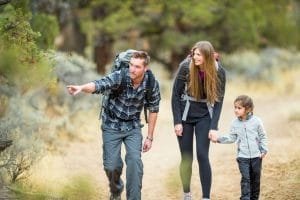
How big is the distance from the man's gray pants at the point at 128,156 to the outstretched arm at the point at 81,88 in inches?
25.0

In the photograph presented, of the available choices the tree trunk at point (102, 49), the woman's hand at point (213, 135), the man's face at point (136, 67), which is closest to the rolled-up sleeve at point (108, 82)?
the man's face at point (136, 67)

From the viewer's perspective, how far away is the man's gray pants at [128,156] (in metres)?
7.25

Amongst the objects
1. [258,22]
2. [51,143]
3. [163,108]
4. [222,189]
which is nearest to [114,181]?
[222,189]

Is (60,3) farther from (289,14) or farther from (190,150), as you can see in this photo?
(289,14)

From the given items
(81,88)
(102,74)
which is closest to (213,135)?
(81,88)

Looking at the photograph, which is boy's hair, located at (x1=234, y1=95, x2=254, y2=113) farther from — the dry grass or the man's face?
the dry grass

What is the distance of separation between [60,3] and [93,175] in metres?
5.01

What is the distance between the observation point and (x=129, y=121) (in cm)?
741

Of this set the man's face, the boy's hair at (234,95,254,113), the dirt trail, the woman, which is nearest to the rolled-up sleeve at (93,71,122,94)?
the man's face

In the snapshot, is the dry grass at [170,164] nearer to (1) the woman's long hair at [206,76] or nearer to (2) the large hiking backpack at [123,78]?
(2) the large hiking backpack at [123,78]

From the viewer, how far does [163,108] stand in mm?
17547

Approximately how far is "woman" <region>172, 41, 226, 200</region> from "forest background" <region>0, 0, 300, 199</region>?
A: 1.08 meters

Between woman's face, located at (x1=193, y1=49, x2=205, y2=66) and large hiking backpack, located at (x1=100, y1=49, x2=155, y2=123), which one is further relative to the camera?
woman's face, located at (x1=193, y1=49, x2=205, y2=66)

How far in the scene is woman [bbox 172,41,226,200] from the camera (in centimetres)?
755
